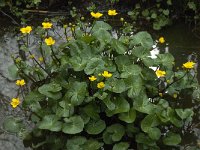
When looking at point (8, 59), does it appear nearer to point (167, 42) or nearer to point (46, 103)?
point (46, 103)

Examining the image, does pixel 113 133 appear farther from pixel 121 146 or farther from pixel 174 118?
pixel 174 118

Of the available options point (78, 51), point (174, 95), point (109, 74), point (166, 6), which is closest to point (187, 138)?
point (174, 95)

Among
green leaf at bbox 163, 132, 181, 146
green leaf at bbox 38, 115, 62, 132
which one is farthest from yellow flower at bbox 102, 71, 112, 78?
green leaf at bbox 163, 132, 181, 146

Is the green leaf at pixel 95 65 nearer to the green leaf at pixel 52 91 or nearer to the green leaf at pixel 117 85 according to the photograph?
the green leaf at pixel 117 85

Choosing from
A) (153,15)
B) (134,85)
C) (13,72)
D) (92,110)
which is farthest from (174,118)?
(153,15)

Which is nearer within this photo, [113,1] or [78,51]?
[78,51]

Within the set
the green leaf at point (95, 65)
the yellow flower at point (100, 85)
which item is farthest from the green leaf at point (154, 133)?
the green leaf at point (95, 65)
